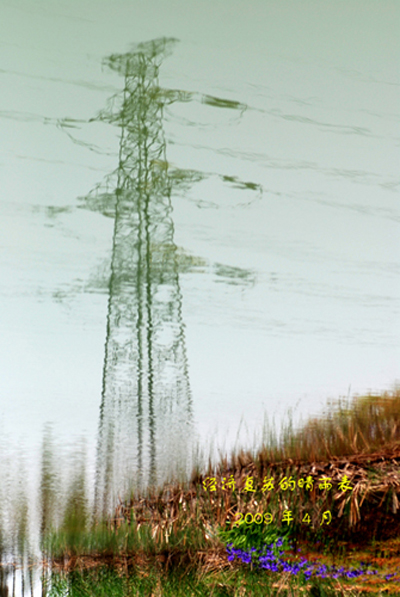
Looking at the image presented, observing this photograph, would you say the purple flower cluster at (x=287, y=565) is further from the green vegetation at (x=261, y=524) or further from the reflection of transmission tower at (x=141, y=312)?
the reflection of transmission tower at (x=141, y=312)

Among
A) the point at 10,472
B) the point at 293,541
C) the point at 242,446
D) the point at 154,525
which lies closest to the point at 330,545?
the point at 293,541

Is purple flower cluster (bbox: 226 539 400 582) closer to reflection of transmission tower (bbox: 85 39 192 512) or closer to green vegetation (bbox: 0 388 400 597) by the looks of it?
green vegetation (bbox: 0 388 400 597)

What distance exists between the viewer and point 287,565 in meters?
1.54

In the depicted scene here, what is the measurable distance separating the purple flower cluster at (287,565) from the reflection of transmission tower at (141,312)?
0.90 feet

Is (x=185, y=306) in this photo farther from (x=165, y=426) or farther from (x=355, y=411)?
(x=355, y=411)

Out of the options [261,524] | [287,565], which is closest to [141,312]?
[261,524]

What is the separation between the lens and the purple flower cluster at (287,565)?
1.51m

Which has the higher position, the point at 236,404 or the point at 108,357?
the point at 108,357

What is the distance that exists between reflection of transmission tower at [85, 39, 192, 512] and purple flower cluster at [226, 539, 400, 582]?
0.28 metres

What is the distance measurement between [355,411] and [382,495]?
0.24 metres

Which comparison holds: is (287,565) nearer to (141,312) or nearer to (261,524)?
(261,524)

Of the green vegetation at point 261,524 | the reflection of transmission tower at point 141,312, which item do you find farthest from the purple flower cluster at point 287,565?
the reflection of transmission tower at point 141,312

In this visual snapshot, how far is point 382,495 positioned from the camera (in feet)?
5.08

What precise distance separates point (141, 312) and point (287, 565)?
0.72m
